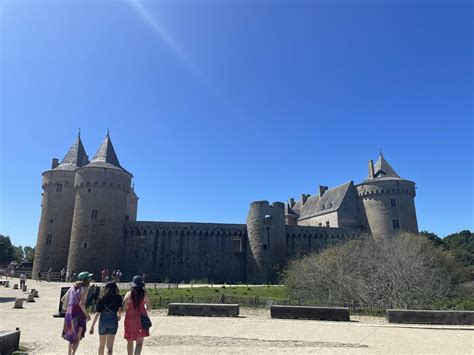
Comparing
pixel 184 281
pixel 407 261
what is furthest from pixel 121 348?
pixel 184 281

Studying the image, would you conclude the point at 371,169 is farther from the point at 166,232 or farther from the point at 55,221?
the point at 55,221

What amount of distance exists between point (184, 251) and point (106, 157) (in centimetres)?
1409

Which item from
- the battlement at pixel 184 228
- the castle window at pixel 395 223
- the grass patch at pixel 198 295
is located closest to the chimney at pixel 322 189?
the castle window at pixel 395 223

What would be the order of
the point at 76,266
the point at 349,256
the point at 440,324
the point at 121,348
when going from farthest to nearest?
the point at 76,266
the point at 349,256
the point at 440,324
the point at 121,348

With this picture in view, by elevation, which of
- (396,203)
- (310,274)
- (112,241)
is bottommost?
(310,274)

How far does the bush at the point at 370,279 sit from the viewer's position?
16.8 metres

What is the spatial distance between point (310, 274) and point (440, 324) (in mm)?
9261

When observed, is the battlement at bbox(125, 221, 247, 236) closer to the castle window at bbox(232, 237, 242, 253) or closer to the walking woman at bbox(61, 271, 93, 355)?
the castle window at bbox(232, 237, 242, 253)

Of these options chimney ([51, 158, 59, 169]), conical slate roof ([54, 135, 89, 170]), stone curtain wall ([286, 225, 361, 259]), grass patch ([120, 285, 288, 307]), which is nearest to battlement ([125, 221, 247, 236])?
stone curtain wall ([286, 225, 361, 259])

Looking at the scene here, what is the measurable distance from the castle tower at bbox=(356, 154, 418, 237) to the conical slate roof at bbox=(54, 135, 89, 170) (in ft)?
118

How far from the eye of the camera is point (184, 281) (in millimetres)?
37438

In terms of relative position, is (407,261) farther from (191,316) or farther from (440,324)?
(191,316)

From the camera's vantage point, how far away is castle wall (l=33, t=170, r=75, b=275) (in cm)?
3841

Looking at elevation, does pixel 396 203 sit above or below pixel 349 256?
above
